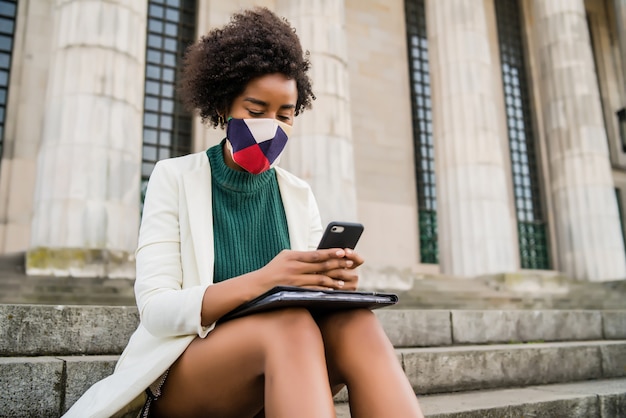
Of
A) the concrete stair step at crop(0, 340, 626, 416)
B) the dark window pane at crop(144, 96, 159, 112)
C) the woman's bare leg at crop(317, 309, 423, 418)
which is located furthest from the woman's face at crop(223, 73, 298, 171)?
the dark window pane at crop(144, 96, 159, 112)

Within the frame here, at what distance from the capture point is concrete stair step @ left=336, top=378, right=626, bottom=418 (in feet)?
11.8

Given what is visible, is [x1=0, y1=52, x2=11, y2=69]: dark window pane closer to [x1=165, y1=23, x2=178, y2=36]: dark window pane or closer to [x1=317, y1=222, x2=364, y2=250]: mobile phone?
[x1=165, y1=23, x2=178, y2=36]: dark window pane

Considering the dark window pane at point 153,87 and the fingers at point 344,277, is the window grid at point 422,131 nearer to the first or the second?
the dark window pane at point 153,87

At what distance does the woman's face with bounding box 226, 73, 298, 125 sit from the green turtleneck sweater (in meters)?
0.27

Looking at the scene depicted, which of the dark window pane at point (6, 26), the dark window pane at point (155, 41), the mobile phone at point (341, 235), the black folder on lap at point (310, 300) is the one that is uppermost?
the dark window pane at point (155, 41)

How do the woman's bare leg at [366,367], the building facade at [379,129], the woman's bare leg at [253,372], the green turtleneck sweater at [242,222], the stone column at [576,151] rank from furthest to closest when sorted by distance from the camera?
the stone column at [576,151] → the building facade at [379,129] → the green turtleneck sweater at [242,222] → the woman's bare leg at [366,367] → the woman's bare leg at [253,372]

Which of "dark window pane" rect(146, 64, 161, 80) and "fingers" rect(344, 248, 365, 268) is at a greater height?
"dark window pane" rect(146, 64, 161, 80)

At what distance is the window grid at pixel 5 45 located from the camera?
1198cm

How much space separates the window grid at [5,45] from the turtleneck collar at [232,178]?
11.3m

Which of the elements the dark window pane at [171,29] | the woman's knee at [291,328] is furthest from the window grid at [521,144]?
the woman's knee at [291,328]

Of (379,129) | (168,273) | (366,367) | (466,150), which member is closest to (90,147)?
(168,273)

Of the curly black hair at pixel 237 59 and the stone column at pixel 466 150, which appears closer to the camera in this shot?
the curly black hair at pixel 237 59

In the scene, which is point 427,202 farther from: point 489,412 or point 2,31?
point 489,412

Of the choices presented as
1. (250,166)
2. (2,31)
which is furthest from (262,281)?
(2,31)
